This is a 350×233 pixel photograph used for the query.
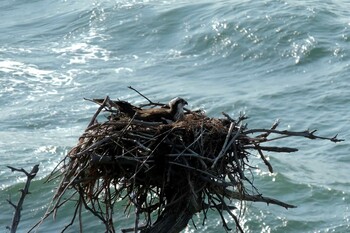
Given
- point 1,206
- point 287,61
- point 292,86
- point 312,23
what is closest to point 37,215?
point 1,206

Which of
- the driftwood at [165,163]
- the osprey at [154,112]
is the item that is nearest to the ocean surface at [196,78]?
the osprey at [154,112]

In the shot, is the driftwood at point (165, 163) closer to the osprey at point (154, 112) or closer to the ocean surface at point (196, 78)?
the osprey at point (154, 112)

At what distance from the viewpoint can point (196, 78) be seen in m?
16.5

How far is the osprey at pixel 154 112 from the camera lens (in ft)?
17.2

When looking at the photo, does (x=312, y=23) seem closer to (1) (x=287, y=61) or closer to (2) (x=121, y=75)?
(1) (x=287, y=61)

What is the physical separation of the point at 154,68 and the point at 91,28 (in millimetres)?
3995

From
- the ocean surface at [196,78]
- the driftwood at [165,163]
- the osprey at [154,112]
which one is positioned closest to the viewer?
the driftwood at [165,163]

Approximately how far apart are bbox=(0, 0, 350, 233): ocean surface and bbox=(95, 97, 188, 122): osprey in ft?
16.5

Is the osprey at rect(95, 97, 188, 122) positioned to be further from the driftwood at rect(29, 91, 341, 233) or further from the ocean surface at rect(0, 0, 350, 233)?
the ocean surface at rect(0, 0, 350, 233)

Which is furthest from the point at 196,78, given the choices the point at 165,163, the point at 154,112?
the point at 165,163

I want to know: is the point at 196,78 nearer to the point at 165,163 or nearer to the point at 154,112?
the point at 154,112

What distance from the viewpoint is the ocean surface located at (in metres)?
11.6

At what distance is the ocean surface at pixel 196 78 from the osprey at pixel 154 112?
5.02 meters

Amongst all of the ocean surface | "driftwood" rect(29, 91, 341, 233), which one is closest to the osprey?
"driftwood" rect(29, 91, 341, 233)
